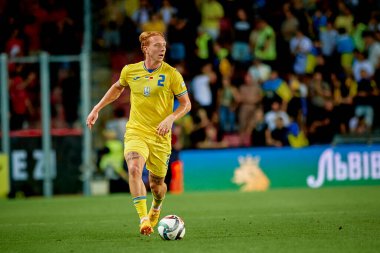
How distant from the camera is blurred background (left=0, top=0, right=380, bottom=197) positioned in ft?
65.4

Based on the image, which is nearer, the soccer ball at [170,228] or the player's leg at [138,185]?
the soccer ball at [170,228]

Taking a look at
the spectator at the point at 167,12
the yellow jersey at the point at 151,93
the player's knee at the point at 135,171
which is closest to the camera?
the player's knee at the point at 135,171

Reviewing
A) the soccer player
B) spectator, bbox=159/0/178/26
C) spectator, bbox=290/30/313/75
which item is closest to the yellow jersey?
the soccer player

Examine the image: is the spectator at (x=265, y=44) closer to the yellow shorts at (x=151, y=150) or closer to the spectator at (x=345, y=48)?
the spectator at (x=345, y=48)

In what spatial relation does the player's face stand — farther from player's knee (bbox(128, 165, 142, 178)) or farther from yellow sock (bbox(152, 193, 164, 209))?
yellow sock (bbox(152, 193, 164, 209))

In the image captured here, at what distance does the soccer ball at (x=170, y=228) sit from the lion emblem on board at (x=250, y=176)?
33.8ft

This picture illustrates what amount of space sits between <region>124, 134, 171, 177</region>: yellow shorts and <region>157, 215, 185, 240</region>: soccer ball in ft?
3.10

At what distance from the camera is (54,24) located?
22.0 m

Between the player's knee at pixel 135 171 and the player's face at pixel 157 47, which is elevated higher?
the player's face at pixel 157 47

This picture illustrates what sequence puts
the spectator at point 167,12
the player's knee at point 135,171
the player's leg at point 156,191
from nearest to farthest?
the player's knee at point 135,171 < the player's leg at point 156,191 < the spectator at point 167,12

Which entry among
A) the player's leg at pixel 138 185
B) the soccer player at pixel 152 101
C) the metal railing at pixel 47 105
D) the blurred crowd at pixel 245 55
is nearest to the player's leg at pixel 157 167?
the soccer player at pixel 152 101

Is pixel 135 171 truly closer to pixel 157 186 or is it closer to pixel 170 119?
pixel 170 119

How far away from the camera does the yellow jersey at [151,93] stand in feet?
34.2

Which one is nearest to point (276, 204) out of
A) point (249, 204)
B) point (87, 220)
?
point (249, 204)
